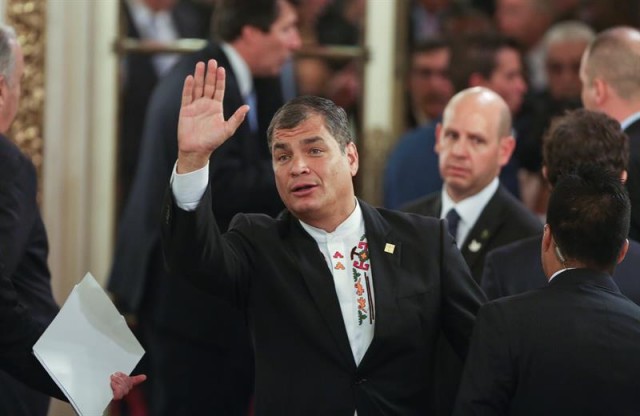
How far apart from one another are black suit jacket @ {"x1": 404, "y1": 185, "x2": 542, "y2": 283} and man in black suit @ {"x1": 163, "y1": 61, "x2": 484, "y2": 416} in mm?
951

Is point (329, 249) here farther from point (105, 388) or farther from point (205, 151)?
point (105, 388)

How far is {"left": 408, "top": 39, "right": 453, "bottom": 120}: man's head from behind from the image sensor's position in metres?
6.80

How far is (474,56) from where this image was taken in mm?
6266

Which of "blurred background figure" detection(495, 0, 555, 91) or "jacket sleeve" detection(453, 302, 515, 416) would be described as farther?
"blurred background figure" detection(495, 0, 555, 91)

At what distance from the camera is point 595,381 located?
3305 mm

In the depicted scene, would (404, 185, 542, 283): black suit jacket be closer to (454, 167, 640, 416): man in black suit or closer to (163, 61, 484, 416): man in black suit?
(163, 61, 484, 416): man in black suit

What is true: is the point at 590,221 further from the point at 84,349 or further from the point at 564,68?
the point at 564,68

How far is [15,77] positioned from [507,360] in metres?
1.98

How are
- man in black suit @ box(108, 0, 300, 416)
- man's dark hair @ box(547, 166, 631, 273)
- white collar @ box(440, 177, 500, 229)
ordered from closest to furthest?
1. man's dark hair @ box(547, 166, 631, 273)
2. white collar @ box(440, 177, 500, 229)
3. man in black suit @ box(108, 0, 300, 416)

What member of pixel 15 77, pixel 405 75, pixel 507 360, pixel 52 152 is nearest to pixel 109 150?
pixel 52 152

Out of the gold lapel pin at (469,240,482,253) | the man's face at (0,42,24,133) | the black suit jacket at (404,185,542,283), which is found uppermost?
the man's face at (0,42,24,133)

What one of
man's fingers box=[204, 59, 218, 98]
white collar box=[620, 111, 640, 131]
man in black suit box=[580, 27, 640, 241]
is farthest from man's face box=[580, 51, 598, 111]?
man's fingers box=[204, 59, 218, 98]

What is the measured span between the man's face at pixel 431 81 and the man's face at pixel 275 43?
104cm

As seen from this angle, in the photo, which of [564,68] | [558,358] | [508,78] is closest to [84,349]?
[558,358]
